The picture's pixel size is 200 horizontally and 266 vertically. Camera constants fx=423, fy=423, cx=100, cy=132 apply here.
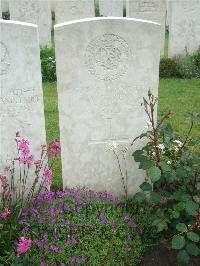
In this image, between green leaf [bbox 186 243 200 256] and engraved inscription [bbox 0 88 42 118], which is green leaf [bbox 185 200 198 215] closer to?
green leaf [bbox 186 243 200 256]

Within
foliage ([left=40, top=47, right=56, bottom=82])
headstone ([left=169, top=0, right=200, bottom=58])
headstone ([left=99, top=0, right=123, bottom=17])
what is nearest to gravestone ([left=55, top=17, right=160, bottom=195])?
foliage ([left=40, top=47, right=56, bottom=82])

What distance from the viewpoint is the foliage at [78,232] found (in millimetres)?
3408

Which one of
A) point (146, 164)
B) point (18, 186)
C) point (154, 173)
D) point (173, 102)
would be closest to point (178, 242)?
point (154, 173)

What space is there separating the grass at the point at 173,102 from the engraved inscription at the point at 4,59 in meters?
1.77

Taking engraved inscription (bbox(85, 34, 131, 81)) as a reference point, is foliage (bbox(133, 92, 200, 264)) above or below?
below

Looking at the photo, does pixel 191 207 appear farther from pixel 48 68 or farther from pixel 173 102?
pixel 48 68

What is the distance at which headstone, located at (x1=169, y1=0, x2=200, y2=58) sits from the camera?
30.7 feet

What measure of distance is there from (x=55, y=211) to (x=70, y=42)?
4.86ft

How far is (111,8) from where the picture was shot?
12.5 meters

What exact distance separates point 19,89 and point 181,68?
6333 millimetres

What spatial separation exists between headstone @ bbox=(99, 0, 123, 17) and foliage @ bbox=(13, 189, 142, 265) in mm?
8744

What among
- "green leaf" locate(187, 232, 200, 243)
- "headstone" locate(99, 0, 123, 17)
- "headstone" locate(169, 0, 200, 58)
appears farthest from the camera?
"headstone" locate(99, 0, 123, 17)

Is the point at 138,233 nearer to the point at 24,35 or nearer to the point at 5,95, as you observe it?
the point at 5,95

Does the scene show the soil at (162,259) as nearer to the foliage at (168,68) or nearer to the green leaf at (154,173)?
the green leaf at (154,173)
